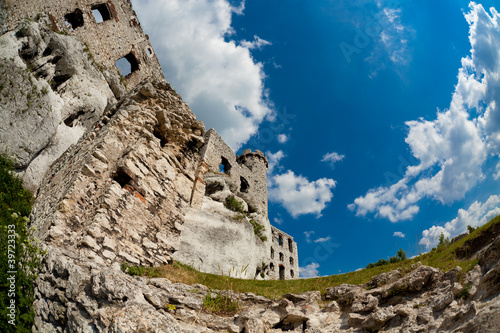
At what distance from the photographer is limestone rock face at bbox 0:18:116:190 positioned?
9992 millimetres

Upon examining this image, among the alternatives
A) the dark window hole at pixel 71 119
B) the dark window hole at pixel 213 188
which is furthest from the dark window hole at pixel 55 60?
the dark window hole at pixel 213 188

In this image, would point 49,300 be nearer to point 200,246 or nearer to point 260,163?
point 200,246

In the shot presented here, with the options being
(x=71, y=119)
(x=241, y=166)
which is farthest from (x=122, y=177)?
(x=241, y=166)

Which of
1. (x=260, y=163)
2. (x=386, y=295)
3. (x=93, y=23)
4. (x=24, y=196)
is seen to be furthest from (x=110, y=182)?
(x=260, y=163)

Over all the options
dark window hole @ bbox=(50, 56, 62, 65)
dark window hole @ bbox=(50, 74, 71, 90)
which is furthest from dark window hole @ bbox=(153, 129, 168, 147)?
dark window hole @ bbox=(50, 56, 62, 65)

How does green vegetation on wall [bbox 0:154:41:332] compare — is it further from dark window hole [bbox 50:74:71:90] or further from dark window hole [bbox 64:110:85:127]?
dark window hole [bbox 50:74:71:90]

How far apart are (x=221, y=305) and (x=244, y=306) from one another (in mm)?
473

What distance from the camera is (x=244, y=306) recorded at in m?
5.31

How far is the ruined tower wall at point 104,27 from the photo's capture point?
14859 millimetres

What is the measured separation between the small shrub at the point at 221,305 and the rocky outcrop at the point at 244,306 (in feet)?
0.31

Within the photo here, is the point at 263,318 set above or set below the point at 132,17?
below

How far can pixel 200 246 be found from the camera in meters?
8.88

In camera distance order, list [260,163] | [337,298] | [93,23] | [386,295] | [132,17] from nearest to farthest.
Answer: [386,295] < [337,298] < [93,23] < [132,17] < [260,163]

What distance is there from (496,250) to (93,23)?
2316 centimetres
